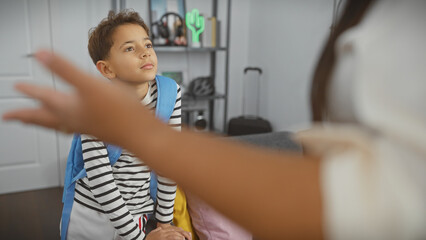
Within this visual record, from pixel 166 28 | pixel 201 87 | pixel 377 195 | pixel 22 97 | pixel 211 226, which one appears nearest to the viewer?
pixel 377 195

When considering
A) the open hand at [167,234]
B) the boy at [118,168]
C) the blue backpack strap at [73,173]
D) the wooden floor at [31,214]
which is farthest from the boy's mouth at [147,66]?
the wooden floor at [31,214]

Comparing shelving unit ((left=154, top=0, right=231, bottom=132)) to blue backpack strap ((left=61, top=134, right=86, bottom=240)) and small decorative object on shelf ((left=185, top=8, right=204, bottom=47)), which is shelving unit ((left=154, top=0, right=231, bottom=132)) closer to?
small decorative object on shelf ((left=185, top=8, right=204, bottom=47))

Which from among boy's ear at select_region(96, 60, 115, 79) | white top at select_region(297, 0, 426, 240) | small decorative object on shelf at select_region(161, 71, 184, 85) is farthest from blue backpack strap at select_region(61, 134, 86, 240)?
small decorative object on shelf at select_region(161, 71, 184, 85)

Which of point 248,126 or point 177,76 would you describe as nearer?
point 248,126

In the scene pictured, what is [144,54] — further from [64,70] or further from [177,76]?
[177,76]

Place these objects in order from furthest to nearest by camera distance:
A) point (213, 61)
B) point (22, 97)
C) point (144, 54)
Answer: point (213, 61), point (22, 97), point (144, 54)

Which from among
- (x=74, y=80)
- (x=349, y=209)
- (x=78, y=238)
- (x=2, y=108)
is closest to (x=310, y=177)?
(x=349, y=209)

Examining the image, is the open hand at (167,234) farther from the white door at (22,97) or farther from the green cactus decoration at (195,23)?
the green cactus decoration at (195,23)

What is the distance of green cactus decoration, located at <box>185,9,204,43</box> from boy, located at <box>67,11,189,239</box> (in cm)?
219

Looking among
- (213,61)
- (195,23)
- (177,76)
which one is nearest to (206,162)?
(195,23)

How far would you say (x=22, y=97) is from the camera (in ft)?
8.99

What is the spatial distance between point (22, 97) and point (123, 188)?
85.8 inches

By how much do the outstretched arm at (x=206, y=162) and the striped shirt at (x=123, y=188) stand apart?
1.92ft

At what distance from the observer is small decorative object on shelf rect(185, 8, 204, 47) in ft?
10.3
